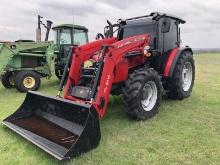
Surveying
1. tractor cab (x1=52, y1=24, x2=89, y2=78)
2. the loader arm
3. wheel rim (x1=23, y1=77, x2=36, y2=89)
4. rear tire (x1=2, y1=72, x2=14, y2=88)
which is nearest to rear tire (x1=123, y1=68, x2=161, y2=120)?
the loader arm

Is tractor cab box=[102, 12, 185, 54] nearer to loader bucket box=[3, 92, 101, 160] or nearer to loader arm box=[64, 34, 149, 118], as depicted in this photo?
loader arm box=[64, 34, 149, 118]

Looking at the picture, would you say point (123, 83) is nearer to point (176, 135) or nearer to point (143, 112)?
point (143, 112)

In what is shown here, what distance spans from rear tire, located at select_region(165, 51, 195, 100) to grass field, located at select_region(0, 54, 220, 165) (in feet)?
1.42

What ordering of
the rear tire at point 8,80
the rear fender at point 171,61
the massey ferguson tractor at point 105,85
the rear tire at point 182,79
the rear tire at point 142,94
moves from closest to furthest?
1. the massey ferguson tractor at point 105,85
2. the rear tire at point 142,94
3. the rear fender at point 171,61
4. the rear tire at point 182,79
5. the rear tire at point 8,80

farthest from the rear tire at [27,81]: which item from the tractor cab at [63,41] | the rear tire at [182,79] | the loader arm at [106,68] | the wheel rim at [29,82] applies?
the rear tire at [182,79]

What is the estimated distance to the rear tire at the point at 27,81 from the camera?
1034cm

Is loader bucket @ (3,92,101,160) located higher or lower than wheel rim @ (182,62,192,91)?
lower

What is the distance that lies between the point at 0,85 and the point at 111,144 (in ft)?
27.7

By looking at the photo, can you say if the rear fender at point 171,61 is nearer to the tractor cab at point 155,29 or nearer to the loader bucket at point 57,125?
the tractor cab at point 155,29

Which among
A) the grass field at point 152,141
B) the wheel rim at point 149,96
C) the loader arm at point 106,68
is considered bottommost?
the grass field at point 152,141

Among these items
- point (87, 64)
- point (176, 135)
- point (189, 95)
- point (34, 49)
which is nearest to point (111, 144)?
point (176, 135)

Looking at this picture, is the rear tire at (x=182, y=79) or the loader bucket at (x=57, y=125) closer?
the loader bucket at (x=57, y=125)

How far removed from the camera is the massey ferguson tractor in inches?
188

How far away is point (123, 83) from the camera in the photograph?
21.2ft
